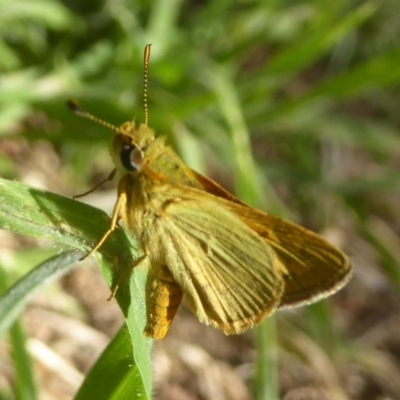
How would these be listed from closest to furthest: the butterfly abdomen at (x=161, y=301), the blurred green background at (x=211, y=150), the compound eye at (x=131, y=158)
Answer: the butterfly abdomen at (x=161, y=301) < the compound eye at (x=131, y=158) < the blurred green background at (x=211, y=150)

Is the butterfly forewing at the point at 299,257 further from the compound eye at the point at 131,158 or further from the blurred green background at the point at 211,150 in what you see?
the blurred green background at the point at 211,150

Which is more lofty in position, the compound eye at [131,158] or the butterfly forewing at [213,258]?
the compound eye at [131,158]

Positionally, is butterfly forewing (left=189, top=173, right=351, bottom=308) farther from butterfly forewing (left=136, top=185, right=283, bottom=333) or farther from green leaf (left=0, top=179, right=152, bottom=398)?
green leaf (left=0, top=179, right=152, bottom=398)

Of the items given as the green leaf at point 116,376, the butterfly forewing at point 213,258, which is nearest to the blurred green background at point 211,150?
the butterfly forewing at point 213,258

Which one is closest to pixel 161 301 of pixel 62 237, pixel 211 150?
pixel 62 237

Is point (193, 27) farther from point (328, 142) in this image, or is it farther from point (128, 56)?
point (328, 142)

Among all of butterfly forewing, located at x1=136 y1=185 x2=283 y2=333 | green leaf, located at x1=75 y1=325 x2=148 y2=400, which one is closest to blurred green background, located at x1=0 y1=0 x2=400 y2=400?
butterfly forewing, located at x1=136 y1=185 x2=283 y2=333
